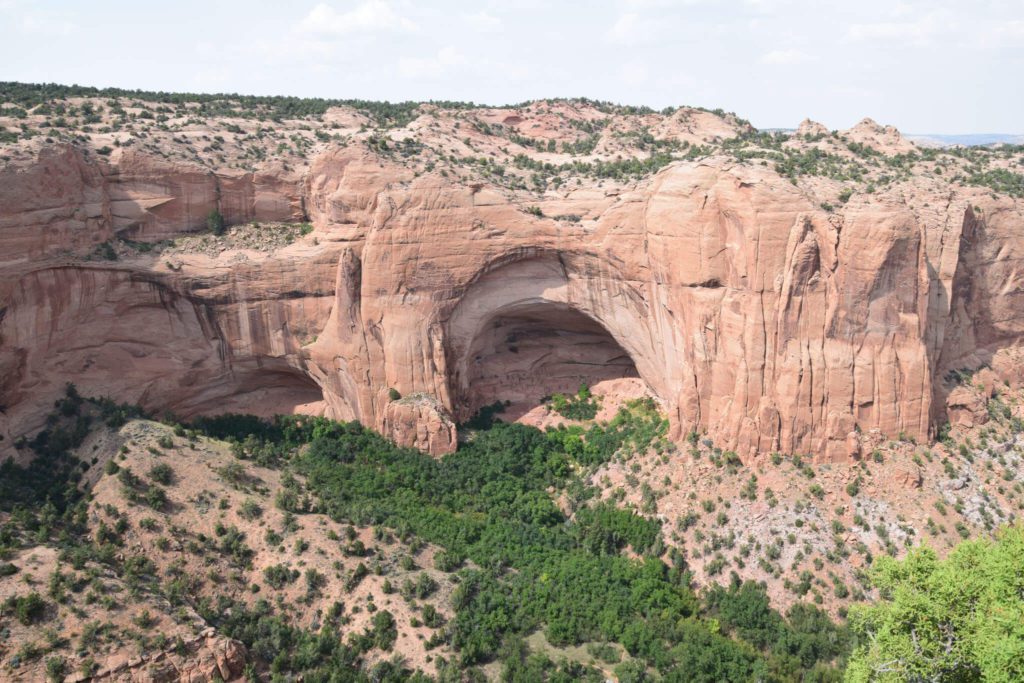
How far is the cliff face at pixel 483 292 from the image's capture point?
26.7 meters

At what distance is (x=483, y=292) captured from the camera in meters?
32.8

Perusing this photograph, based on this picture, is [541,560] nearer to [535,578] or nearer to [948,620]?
[535,578]

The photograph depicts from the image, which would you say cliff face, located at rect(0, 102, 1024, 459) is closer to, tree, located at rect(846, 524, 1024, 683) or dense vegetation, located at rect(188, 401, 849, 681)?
dense vegetation, located at rect(188, 401, 849, 681)

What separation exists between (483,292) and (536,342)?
17.2ft

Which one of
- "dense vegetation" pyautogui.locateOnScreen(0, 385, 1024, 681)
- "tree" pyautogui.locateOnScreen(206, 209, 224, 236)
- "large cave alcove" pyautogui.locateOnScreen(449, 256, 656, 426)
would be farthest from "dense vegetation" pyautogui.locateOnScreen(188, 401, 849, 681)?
"tree" pyautogui.locateOnScreen(206, 209, 224, 236)

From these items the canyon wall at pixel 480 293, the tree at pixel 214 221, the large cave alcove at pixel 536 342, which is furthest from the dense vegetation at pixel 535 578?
the tree at pixel 214 221

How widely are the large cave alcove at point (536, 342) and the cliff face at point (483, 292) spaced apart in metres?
0.15

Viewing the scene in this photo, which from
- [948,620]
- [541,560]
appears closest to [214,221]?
[541,560]

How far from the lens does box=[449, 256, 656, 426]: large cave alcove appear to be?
32594 mm

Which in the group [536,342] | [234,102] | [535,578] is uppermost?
[234,102]

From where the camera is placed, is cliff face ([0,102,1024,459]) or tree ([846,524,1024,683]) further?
cliff face ([0,102,1024,459])

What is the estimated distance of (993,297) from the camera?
2970cm

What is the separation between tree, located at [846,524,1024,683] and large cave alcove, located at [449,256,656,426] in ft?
54.0

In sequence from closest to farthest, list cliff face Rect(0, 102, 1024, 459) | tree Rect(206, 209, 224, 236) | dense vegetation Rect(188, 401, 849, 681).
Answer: dense vegetation Rect(188, 401, 849, 681) → cliff face Rect(0, 102, 1024, 459) → tree Rect(206, 209, 224, 236)
